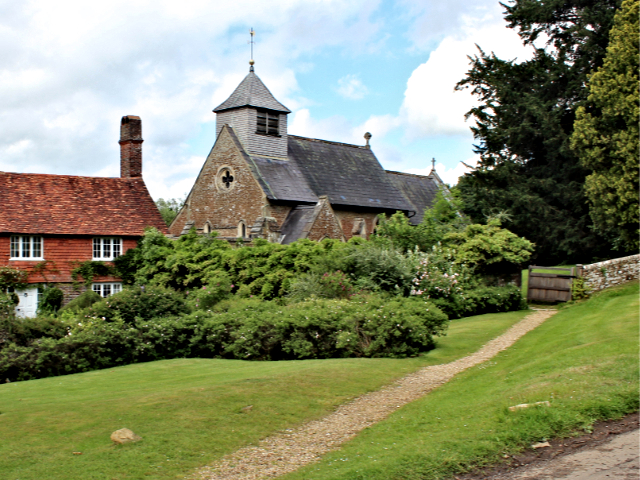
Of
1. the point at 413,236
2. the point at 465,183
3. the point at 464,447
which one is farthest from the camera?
the point at 465,183

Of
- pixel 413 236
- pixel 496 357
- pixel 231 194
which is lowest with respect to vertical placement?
pixel 496 357

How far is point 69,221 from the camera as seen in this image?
30.6 m

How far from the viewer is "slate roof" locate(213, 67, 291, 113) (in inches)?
1519

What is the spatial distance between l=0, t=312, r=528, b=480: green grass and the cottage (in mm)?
18206

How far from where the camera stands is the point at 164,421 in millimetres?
8023

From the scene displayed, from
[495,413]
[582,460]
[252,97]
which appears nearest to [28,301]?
[252,97]

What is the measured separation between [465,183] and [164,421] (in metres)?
34.9

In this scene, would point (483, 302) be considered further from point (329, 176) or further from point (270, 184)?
point (329, 176)

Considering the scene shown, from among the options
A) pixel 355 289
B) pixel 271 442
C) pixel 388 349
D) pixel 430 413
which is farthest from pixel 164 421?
pixel 355 289

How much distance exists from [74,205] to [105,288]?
4951mm

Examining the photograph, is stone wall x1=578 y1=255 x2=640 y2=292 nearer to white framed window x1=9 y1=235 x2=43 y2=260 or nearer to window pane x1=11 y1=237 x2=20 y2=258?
white framed window x1=9 y1=235 x2=43 y2=260

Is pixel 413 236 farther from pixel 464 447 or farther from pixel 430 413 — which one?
pixel 464 447

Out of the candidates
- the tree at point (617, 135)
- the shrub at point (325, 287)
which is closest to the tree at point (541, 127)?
the tree at point (617, 135)

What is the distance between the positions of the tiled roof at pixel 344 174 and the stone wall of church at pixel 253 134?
130 cm
